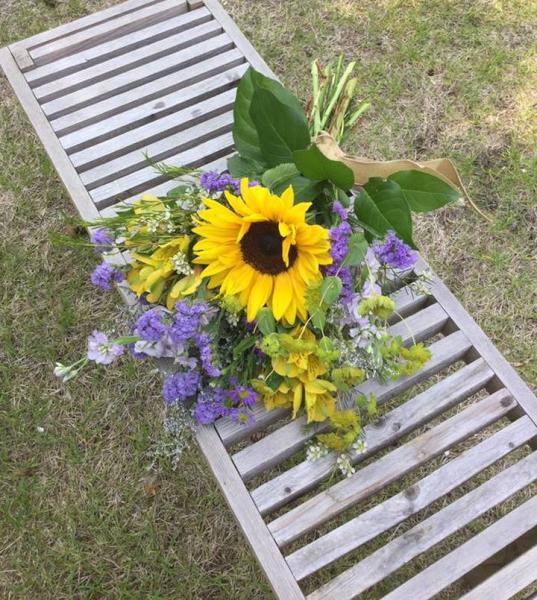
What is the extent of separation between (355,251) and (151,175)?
0.59 m

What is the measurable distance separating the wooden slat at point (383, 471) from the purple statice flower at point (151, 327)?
39cm

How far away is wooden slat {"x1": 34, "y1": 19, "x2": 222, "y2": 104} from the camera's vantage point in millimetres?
1456

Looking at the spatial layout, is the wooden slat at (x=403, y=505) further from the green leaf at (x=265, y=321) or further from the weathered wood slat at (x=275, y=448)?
the green leaf at (x=265, y=321)

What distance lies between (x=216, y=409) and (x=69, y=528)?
2.36 feet

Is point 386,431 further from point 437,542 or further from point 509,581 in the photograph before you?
point 509,581

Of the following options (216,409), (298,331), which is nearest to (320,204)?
(298,331)

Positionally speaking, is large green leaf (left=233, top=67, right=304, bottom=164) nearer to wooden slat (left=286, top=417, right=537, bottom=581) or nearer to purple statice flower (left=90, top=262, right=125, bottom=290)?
purple statice flower (left=90, top=262, right=125, bottom=290)

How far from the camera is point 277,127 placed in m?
1.04

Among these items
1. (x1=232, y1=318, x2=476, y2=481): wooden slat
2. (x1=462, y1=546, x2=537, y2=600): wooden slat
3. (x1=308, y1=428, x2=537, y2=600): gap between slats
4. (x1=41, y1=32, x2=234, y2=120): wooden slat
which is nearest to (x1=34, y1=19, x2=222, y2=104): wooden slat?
(x1=41, y1=32, x2=234, y2=120): wooden slat

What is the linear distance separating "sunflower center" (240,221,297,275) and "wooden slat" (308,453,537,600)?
21.3 inches

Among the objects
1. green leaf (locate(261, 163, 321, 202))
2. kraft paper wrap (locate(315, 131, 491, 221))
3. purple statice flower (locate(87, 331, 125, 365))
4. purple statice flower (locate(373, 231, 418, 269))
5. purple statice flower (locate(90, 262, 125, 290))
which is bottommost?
purple statice flower (locate(87, 331, 125, 365))

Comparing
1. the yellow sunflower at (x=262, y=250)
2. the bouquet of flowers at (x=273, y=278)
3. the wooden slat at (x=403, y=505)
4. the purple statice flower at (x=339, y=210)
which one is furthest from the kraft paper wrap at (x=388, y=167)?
the wooden slat at (x=403, y=505)

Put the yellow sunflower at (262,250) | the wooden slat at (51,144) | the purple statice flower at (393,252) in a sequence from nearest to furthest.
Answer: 1. the yellow sunflower at (262,250)
2. the purple statice flower at (393,252)
3. the wooden slat at (51,144)

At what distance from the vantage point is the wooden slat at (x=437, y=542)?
106 cm
